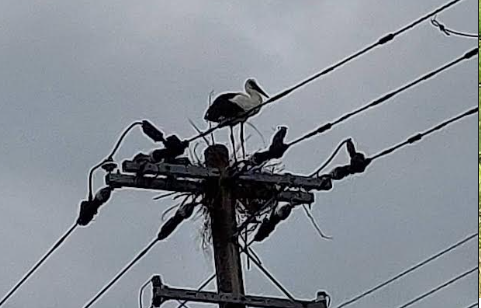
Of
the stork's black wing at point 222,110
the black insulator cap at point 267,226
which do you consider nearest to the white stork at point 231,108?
the stork's black wing at point 222,110

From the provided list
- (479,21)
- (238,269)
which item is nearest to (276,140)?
(238,269)

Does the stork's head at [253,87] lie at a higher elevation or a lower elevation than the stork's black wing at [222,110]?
higher

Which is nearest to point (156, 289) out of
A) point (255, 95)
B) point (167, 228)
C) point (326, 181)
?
point (167, 228)

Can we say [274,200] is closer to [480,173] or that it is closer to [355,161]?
[355,161]

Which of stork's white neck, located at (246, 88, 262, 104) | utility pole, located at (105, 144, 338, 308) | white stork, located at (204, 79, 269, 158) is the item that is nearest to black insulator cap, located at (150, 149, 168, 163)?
utility pole, located at (105, 144, 338, 308)

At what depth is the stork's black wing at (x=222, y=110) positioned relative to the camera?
8.91m

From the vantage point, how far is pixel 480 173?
761 centimetres

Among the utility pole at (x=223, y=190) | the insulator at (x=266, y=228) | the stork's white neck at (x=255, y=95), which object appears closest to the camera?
the utility pole at (x=223, y=190)

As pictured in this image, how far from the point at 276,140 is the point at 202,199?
499 mm

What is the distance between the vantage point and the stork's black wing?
29.2 ft

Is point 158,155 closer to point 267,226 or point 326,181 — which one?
point 267,226

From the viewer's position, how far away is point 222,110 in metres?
9.00

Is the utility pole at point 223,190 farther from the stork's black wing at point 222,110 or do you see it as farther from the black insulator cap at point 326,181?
the stork's black wing at point 222,110

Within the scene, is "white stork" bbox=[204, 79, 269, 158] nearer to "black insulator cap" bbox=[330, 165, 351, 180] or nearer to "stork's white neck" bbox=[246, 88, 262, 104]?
"stork's white neck" bbox=[246, 88, 262, 104]
